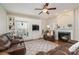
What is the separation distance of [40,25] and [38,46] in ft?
1.41

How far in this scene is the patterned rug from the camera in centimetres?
185

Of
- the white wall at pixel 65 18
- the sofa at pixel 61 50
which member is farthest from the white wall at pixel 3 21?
the white wall at pixel 65 18

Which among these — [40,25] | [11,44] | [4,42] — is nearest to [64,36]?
[40,25]

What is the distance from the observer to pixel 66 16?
1.86m

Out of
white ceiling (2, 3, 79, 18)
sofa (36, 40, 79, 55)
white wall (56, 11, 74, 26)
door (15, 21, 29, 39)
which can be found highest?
white ceiling (2, 3, 79, 18)

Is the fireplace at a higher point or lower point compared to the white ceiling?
lower

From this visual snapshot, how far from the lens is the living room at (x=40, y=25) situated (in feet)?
5.79

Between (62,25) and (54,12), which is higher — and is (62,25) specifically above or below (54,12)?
below

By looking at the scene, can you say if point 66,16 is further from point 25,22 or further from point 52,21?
point 25,22

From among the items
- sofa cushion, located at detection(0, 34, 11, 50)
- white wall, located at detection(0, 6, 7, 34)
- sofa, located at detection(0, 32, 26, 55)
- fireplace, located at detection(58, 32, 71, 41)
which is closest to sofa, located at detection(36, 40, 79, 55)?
fireplace, located at detection(58, 32, 71, 41)

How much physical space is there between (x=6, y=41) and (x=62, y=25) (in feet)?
3.75

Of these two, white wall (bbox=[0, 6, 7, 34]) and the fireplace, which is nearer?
white wall (bbox=[0, 6, 7, 34])

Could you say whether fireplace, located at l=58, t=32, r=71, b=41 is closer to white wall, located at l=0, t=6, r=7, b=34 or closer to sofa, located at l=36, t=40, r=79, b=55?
sofa, located at l=36, t=40, r=79, b=55

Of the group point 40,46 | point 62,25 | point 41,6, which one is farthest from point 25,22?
point 62,25
